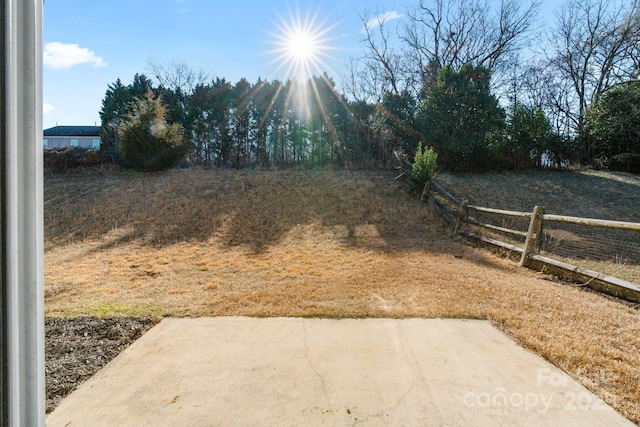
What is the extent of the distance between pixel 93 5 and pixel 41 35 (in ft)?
7.87

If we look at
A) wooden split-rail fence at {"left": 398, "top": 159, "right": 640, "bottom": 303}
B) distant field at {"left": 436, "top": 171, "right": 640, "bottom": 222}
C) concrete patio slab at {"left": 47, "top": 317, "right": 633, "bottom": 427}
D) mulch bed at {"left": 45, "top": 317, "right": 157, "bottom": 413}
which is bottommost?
mulch bed at {"left": 45, "top": 317, "right": 157, "bottom": 413}

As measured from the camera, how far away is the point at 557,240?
6.18 m

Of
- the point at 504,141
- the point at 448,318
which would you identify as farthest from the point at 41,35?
the point at 504,141

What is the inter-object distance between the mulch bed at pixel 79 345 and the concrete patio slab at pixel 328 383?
0.09m

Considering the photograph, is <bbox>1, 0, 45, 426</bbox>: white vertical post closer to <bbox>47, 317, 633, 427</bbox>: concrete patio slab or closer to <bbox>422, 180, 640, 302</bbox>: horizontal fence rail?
<bbox>47, 317, 633, 427</bbox>: concrete patio slab

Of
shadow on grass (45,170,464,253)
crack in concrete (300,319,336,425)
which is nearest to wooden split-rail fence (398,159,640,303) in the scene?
shadow on grass (45,170,464,253)

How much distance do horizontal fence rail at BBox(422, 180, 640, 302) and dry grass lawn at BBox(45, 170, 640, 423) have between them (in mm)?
288

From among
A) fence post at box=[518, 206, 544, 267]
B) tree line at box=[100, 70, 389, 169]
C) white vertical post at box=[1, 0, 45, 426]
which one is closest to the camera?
white vertical post at box=[1, 0, 45, 426]

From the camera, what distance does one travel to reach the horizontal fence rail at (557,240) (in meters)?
3.61

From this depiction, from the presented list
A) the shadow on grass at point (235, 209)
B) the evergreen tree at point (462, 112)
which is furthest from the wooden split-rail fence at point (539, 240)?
the evergreen tree at point (462, 112)

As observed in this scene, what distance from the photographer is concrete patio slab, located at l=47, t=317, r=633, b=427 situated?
4.96 feet

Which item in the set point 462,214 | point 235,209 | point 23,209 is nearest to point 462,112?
point 462,214

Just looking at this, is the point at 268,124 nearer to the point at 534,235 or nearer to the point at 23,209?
the point at 534,235

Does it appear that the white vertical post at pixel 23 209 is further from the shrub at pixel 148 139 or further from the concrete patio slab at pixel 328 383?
the shrub at pixel 148 139
